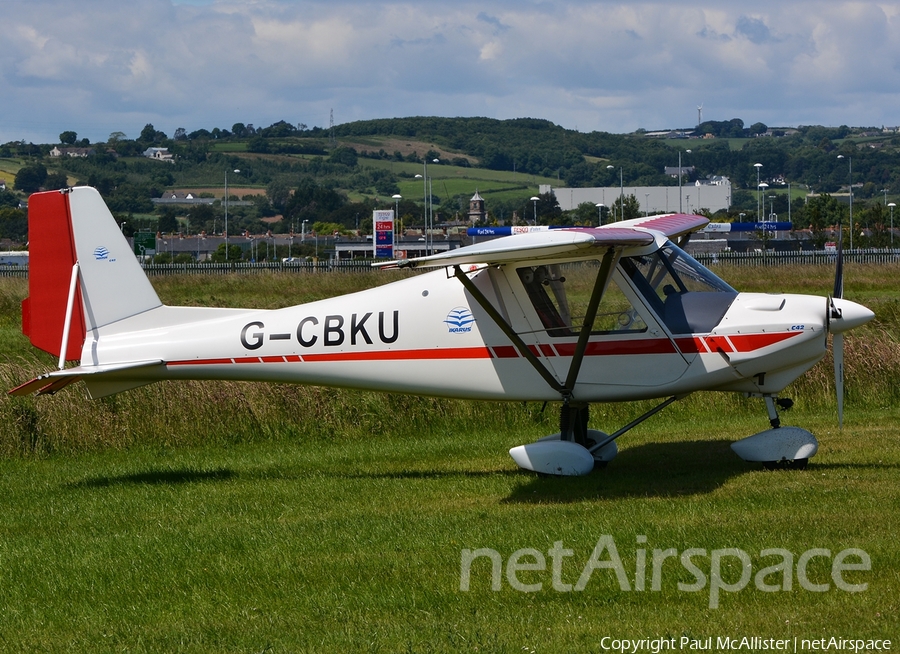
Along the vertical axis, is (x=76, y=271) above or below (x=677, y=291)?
above

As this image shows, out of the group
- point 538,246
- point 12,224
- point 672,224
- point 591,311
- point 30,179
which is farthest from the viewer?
point 30,179

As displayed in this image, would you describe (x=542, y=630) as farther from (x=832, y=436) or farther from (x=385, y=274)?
(x=385, y=274)

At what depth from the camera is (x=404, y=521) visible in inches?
341

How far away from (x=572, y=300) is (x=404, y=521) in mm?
2821

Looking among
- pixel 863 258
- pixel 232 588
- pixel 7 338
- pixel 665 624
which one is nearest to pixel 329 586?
pixel 232 588

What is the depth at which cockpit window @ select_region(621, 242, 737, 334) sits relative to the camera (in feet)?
32.2

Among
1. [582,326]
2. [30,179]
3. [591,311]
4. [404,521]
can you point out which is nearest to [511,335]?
[582,326]

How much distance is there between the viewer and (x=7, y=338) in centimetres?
2355

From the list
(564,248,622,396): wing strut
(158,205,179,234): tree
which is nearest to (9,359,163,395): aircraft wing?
(564,248,622,396): wing strut

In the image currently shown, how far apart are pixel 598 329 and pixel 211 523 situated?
397 cm

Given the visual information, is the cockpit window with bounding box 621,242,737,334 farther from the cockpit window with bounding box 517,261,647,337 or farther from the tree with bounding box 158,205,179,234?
the tree with bounding box 158,205,179,234

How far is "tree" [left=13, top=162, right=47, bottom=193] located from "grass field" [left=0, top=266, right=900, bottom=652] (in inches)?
7568

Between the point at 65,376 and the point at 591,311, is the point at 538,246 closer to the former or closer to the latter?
the point at 591,311

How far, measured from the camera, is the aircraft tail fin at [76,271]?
1125 cm
